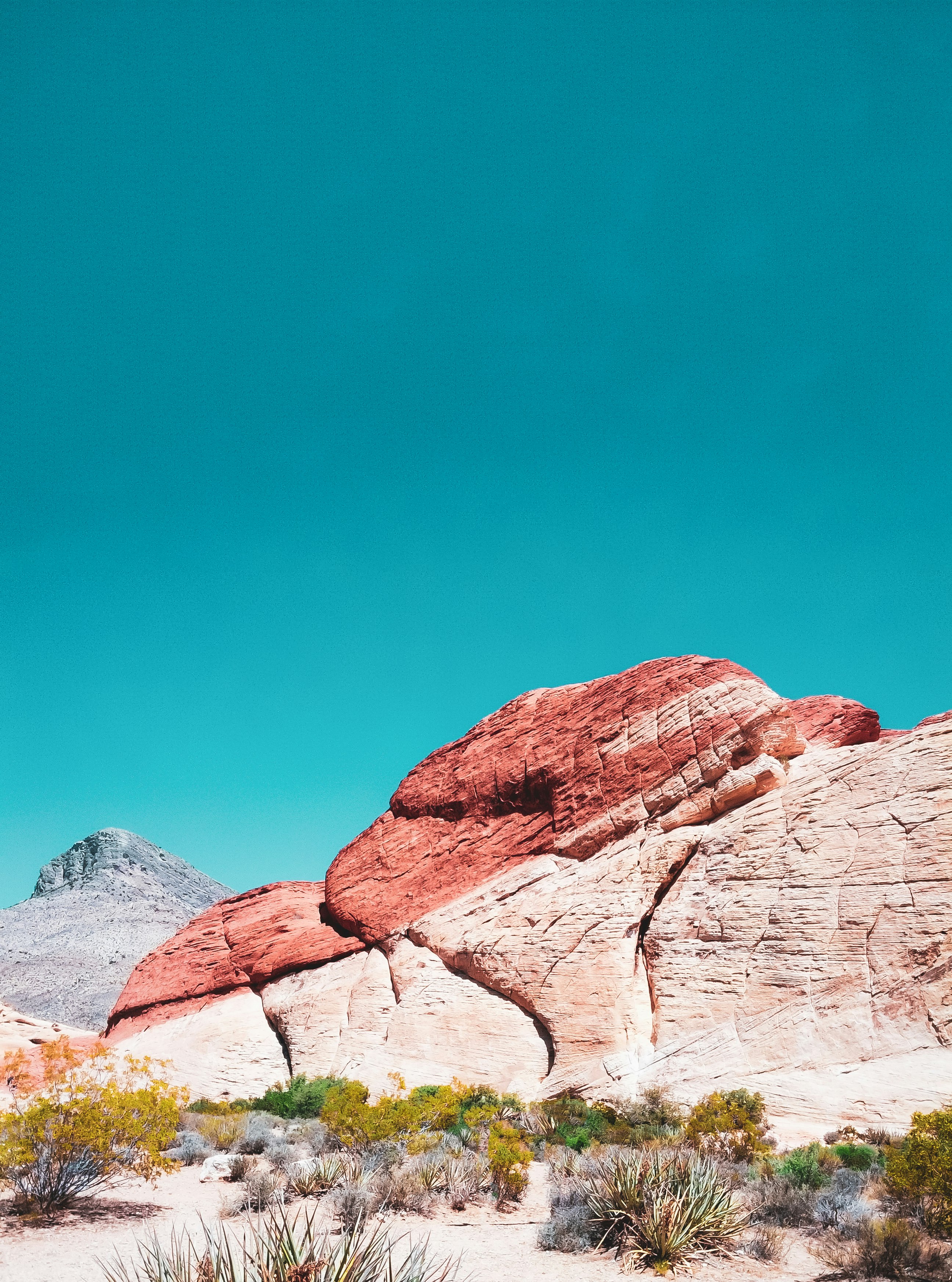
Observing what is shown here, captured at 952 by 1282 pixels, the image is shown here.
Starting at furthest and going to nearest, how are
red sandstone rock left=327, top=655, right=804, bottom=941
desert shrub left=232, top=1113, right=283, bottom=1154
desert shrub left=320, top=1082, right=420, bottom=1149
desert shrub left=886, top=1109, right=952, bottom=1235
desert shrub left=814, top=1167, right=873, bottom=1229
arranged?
A: red sandstone rock left=327, top=655, right=804, bottom=941 < desert shrub left=232, top=1113, right=283, bottom=1154 < desert shrub left=320, top=1082, right=420, bottom=1149 < desert shrub left=814, top=1167, right=873, bottom=1229 < desert shrub left=886, top=1109, right=952, bottom=1235

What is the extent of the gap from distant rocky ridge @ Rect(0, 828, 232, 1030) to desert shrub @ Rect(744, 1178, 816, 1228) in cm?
4366

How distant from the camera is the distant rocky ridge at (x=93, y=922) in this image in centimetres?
5322

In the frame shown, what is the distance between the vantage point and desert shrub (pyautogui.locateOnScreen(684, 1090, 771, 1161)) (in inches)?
482

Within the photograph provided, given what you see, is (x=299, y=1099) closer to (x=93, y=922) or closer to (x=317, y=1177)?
(x=317, y=1177)

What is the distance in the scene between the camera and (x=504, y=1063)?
67.8 feet

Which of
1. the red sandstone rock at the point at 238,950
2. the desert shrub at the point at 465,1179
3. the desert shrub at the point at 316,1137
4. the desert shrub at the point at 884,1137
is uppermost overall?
the red sandstone rock at the point at 238,950

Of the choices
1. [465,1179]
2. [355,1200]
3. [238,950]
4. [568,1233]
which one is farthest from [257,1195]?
[238,950]

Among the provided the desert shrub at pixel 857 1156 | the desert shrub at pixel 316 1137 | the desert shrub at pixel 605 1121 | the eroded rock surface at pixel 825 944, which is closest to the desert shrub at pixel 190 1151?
the desert shrub at pixel 316 1137

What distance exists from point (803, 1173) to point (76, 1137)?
952 centimetres

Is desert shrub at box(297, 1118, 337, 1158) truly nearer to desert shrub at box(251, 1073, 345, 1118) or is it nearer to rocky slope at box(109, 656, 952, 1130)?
desert shrub at box(251, 1073, 345, 1118)

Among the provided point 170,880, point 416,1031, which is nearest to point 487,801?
point 416,1031

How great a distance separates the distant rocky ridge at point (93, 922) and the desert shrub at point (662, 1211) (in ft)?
141

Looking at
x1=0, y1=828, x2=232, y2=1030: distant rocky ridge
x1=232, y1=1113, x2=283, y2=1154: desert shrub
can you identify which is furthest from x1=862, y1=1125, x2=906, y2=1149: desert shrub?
x1=0, y1=828, x2=232, y2=1030: distant rocky ridge

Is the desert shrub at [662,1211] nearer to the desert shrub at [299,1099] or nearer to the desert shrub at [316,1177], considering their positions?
the desert shrub at [316,1177]
